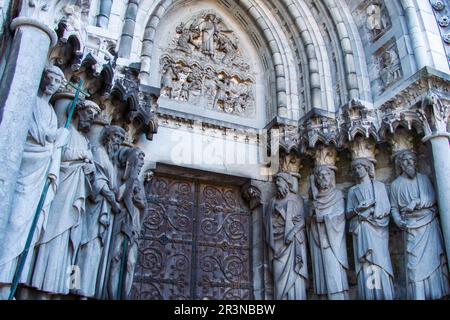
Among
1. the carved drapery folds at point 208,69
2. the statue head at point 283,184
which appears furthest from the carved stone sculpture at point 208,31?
the statue head at point 283,184

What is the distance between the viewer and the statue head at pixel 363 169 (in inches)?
243

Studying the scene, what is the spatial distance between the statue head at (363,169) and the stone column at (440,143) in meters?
0.75

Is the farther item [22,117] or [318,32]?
[318,32]

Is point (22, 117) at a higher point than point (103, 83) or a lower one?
lower

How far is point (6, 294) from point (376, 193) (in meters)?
4.37

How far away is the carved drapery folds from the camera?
279 inches

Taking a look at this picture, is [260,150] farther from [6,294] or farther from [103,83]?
[6,294]

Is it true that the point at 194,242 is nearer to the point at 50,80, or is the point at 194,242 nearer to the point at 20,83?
the point at 50,80

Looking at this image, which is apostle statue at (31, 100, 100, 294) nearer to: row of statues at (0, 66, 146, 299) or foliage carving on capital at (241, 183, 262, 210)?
row of statues at (0, 66, 146, 299)

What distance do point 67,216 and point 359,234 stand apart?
11.4ft

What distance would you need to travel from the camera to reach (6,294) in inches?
129

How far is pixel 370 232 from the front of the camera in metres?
5.72

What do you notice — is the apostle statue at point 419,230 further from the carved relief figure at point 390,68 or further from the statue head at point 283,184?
the statue head at point 283,184

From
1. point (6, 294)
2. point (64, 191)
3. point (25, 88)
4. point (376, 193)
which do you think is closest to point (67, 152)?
point (64, 191)
